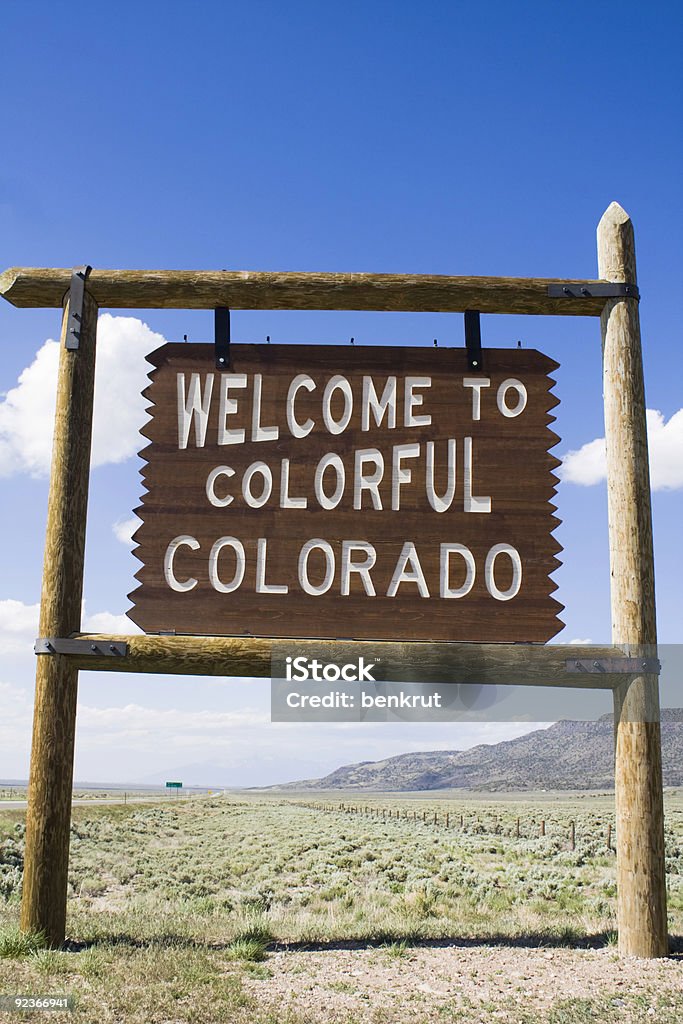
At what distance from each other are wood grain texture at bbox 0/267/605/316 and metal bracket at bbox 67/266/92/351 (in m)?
0.08

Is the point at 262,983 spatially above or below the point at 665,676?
below

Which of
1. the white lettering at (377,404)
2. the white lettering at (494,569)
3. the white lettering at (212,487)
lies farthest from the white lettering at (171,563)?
the white lettering at (494,569)

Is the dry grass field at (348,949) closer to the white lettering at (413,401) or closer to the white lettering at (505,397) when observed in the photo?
the white lettering at (413,401)

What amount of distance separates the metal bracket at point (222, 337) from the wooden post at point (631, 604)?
3689 mm

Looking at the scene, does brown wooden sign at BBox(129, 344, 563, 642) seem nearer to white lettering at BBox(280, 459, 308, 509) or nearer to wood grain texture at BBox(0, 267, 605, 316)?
white lettering at BBox(280, 459, 308, 509)

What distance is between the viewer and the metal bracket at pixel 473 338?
26.4ft

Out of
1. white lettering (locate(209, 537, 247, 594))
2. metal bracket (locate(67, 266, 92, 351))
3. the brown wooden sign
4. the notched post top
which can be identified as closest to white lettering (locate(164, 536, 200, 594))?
the brown wooden sign

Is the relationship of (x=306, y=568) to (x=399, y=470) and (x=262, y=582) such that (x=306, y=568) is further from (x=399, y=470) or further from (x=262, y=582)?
(x=399, y=470)

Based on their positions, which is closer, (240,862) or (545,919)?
(545,919)

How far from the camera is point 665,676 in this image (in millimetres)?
7352

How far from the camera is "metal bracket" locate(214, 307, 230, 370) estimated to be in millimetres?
8047

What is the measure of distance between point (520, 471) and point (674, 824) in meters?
18.0

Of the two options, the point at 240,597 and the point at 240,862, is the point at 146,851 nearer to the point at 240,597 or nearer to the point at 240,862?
the point at 240,862

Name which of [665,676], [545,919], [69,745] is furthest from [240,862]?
[665,676]
